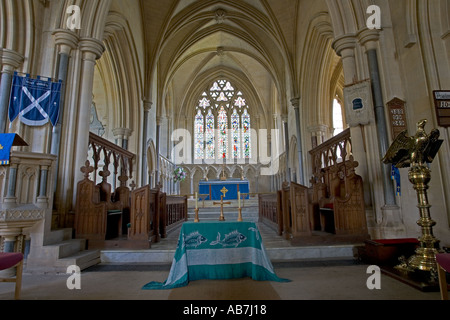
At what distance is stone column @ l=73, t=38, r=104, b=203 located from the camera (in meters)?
4.82

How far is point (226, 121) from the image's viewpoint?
18.8m

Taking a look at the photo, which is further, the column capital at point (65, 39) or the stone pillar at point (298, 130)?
the stone pillar at point (298, 130)

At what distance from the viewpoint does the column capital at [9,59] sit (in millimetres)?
4625

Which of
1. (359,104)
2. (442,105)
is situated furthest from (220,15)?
(442,105)

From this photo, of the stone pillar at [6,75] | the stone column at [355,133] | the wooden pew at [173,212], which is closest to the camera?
the stone pillar at [6,75]

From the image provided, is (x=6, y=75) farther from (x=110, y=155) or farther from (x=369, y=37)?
(x=369, y=37)

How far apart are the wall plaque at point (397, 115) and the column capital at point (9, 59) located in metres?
6.92

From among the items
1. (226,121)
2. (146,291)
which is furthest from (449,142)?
(226,121)

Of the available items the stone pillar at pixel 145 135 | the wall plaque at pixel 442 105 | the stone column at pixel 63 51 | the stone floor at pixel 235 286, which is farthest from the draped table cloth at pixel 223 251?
the stone pillar at pixel 145 135

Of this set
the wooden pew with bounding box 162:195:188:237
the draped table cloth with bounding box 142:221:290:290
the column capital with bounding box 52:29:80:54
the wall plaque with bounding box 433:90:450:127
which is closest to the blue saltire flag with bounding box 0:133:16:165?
the draped table cloth with bounding box 142:221:290:290

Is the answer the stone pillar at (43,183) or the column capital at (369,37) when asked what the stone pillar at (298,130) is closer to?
the column capital at (369,37)

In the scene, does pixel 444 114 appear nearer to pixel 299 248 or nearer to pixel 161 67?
pixel 299 248

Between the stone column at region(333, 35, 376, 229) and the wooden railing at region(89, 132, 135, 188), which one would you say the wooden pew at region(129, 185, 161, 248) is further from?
the stone column at region(333, 35, 376, 229)

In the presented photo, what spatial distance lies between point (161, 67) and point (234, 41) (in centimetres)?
476
